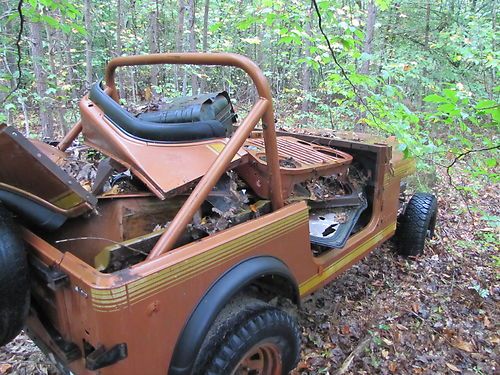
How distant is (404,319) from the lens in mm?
3393

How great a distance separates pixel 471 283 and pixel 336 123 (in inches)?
249

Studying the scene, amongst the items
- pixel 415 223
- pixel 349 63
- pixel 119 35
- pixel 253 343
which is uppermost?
pixel 119 35

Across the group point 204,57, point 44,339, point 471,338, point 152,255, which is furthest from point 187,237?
point 471,338

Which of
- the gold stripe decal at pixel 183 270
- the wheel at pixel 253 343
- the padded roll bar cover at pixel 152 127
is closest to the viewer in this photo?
the gold stripe decal at pixel 183 270

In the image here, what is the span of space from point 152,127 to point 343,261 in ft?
5.83

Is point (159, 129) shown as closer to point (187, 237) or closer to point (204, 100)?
point (204, 100)

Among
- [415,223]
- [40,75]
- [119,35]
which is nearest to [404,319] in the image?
[415,223]

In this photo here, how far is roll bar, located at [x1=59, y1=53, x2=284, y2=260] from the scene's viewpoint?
5.81ft

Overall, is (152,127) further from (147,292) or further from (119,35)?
(119,35)

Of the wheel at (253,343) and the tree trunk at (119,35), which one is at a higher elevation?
the tree trunk at (119,35)

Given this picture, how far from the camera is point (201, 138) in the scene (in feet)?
7.87

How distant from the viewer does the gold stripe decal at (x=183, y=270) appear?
1488 mm

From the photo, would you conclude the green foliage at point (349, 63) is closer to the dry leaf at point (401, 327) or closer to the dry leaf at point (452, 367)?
the dry leaf at point (401, 327)

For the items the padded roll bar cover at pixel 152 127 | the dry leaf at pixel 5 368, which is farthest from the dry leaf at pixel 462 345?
the dry leaf at pixel 5 368
